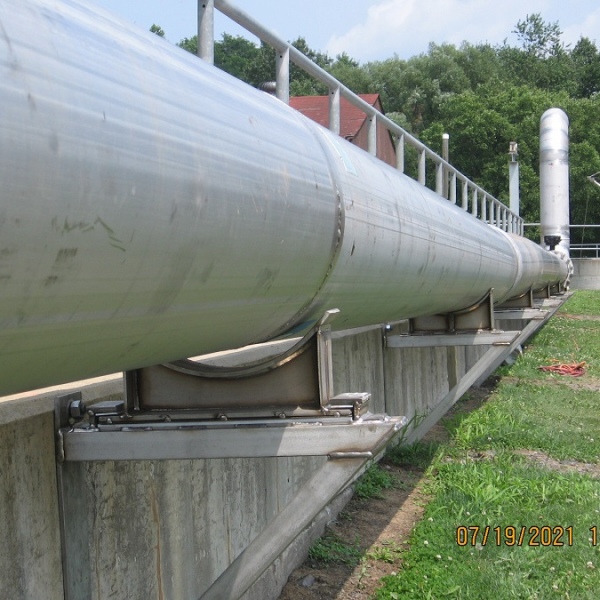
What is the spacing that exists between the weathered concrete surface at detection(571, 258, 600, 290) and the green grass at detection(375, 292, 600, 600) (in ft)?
94.5

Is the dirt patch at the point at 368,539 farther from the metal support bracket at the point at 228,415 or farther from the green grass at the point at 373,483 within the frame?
the metal support bracket at the point at 228,415

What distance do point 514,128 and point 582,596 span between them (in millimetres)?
45219

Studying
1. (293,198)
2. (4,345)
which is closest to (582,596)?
(293,198)

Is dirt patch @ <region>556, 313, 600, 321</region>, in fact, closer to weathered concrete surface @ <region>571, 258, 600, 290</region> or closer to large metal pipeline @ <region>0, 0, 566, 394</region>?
weathered concrete surface @ <region>571, 258, 600, 290</region>

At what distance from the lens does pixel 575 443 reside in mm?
7875

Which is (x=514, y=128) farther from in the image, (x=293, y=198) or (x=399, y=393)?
(x=293, y=198)

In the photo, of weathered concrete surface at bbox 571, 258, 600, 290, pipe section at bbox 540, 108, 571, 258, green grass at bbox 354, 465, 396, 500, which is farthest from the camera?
weathered concrete surface at bbox 571, 258, 600, 290

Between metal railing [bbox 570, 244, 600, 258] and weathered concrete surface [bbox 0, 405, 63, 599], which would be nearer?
weathered concrete surface [bbox 0, 405, 63, 599]

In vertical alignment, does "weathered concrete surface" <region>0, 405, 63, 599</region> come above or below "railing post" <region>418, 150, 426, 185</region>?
below

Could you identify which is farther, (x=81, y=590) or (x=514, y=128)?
(x=514, y=128)

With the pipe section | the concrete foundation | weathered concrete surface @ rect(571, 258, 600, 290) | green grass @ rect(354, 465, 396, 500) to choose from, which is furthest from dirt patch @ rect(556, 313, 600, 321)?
the concrete foundation

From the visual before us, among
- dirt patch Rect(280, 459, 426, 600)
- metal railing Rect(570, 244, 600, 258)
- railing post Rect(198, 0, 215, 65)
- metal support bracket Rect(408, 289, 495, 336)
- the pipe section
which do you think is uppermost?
the pipe section

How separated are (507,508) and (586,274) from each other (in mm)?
33598
